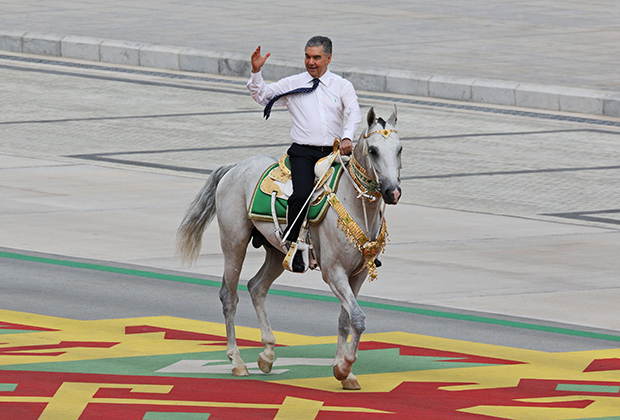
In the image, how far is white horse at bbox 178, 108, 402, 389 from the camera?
846 cm

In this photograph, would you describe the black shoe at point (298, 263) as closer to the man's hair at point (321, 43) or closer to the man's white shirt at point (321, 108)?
the man's white shirt at point (321, 108)

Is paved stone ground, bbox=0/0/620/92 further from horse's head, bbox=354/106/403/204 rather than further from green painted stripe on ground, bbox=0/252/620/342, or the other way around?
horse's head, bbox=354/106/403/204

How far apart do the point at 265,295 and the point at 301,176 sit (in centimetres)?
95

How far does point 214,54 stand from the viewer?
94.4 feet

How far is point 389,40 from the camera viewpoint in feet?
103

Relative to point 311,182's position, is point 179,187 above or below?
below

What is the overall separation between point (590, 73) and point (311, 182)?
1881 centimetres

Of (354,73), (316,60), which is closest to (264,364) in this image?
(316,60)

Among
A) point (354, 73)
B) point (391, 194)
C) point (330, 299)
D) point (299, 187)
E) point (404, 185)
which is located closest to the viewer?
point (391, 194)

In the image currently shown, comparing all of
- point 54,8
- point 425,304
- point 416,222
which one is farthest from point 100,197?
point 54,8

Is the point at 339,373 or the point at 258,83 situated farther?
the point at 258,83

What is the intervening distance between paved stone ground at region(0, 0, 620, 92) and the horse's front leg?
56.6 ft

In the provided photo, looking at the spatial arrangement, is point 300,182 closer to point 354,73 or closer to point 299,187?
point 299,187

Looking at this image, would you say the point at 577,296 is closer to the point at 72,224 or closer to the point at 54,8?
the point at 72,224
